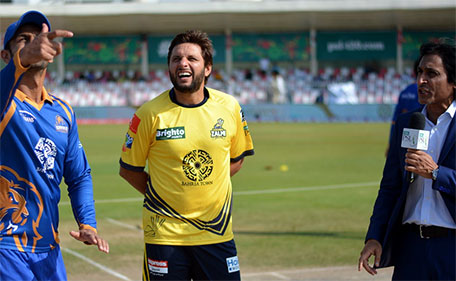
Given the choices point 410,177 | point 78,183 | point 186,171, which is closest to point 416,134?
point 410,177

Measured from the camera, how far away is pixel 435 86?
458 centimetres

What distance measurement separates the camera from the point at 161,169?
5.34 m

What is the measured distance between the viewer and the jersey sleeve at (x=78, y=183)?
191 inches

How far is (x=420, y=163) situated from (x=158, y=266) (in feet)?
6.83

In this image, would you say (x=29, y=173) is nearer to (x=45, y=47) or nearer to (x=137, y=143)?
(x=137, y=143)

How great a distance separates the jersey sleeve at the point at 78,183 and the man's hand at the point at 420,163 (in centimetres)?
215

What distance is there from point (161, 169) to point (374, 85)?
155 feet

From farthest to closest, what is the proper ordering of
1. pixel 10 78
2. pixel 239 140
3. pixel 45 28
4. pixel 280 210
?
1. pixel 280 210
2. pixel 239 140
3. pixel 45 28
4. pixel 10 78

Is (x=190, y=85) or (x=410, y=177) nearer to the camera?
(x=410, y=177)

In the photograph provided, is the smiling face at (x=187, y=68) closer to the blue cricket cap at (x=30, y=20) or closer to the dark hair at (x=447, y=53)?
the blue cricket cap at (x=30, y=20)

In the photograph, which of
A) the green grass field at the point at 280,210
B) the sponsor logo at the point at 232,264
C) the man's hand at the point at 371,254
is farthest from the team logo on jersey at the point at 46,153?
the green grass field at the point at 280,210

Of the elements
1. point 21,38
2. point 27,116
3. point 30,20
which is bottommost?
point 27,116

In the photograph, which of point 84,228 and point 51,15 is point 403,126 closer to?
point 84,228

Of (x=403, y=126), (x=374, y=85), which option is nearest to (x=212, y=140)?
(x=403, y=126)
